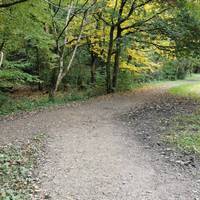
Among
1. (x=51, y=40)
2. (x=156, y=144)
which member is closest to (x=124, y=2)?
(x=51, y=40)

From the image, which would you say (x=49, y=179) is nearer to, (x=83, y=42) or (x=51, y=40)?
(x=51, y=40)

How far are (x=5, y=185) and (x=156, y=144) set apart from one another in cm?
425

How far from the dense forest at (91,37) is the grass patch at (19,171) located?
259 inches

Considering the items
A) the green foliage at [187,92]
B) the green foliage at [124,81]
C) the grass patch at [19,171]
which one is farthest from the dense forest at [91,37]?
the grass patch at [19,171]

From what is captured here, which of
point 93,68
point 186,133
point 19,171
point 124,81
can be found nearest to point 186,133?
point 186,133

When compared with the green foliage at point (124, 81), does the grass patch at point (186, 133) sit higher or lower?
lower

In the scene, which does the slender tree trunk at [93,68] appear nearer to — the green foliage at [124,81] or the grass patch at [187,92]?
the green foliage at [124,81]

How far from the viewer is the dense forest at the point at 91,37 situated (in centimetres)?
1631

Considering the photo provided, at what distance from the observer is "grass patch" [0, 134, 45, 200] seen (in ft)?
19.7

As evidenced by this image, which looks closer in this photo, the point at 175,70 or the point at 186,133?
the point at 186,133

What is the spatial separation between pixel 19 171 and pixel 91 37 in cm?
1717

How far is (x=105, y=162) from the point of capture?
7.72 m

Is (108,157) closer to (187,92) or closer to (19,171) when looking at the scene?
(19,171)

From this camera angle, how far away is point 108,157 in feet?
26.5
